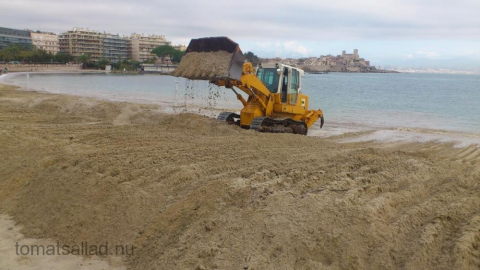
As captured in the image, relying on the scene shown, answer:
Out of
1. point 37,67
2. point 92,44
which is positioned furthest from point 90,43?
point 37,67

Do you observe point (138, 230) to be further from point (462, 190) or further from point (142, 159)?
point (462, 190)

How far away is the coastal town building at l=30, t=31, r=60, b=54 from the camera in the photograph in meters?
151

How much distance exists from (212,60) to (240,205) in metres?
8.04

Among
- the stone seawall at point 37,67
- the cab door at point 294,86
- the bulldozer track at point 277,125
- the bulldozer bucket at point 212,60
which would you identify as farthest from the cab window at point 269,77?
the stone seawall at point 37,67

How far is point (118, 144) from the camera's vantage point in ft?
30.7

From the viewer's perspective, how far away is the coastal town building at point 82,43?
148m

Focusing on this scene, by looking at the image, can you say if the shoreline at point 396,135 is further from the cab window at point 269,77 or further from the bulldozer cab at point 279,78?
the cab window at point 269,77

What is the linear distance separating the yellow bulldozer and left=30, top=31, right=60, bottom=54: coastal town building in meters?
155

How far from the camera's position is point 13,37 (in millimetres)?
143125

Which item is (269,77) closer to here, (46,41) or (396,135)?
(396,135)

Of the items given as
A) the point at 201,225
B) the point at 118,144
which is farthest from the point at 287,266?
the point at 118,144

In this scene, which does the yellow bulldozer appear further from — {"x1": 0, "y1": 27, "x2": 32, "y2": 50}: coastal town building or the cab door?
{"x1": 0, "y1": 27, "x2": 32, "y2": 50}: coastal town building

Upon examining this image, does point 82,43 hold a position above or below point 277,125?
above

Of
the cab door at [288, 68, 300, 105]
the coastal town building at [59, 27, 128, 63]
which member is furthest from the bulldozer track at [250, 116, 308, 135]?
the coastal town building at [59, 27, 128, 63]
